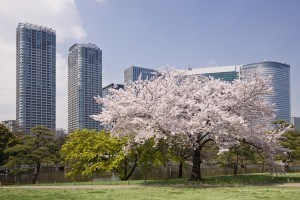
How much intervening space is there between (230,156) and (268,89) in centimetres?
1472

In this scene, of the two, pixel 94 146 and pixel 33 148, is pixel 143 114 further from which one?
pixel 33 148

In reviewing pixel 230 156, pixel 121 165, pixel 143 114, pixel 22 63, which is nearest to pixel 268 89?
pixel 143 114

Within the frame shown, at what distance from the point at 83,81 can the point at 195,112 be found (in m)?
126

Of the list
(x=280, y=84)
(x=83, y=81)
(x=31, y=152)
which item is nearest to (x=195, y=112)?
(x=31, y=152)

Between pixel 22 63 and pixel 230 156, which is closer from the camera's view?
pixel 230 156

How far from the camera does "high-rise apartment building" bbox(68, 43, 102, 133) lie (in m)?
136

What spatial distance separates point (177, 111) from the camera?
2030 centimetres

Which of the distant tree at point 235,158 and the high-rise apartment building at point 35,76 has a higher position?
the high-rise apartment building at point 35,76

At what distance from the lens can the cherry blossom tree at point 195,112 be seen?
20266mm

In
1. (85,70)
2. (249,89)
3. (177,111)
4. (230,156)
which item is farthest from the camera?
(85,70)

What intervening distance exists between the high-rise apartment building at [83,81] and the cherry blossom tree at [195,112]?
11170 cm

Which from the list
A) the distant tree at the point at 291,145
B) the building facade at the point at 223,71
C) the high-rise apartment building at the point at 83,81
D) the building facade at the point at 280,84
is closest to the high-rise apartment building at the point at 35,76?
the high-rise apartment building at the point at 83,81

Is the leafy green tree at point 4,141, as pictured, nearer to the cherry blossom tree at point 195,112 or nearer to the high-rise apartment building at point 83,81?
the cherry blossom tree at point 195,112

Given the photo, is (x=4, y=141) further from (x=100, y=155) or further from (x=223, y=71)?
(x=223, y=71)
